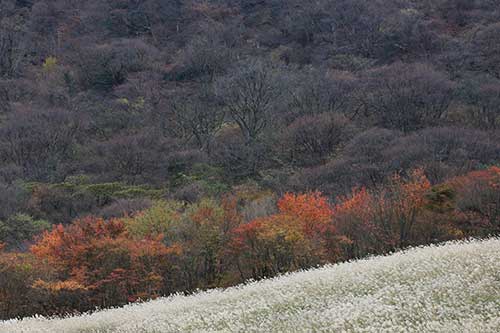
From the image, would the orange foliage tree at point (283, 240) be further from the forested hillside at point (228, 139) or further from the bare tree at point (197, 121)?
the bare tree at point (197, 121)

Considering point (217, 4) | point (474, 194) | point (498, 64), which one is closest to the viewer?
point (474, 194)

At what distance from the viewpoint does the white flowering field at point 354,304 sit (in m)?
15.0

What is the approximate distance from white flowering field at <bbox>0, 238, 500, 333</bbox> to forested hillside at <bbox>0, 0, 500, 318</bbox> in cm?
1208

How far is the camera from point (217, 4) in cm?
14762

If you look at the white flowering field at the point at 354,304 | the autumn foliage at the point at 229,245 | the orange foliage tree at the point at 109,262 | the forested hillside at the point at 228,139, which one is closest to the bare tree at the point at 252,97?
the forested hillside at the point at 228,139

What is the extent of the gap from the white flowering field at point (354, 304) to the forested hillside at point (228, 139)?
12075mm

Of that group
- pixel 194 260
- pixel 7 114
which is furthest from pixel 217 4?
pixel 194 260

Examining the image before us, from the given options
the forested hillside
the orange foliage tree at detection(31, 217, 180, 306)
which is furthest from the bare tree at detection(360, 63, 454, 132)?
the orange foliage tree at detection(31, 217, 180, 306)

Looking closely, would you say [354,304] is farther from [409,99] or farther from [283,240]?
[409,99]

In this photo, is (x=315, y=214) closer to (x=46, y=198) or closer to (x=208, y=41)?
(x=46, y=198)

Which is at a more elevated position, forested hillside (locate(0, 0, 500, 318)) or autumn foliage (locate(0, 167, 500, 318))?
autumn foliage (locate(0, 167, 500, 318))

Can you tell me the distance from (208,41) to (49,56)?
1352 inches

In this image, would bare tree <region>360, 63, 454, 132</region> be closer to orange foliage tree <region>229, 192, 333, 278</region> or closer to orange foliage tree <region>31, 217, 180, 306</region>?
orange foliage tree <region>229, 192, 333, 278</region>

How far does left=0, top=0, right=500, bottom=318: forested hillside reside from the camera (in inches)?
1400
